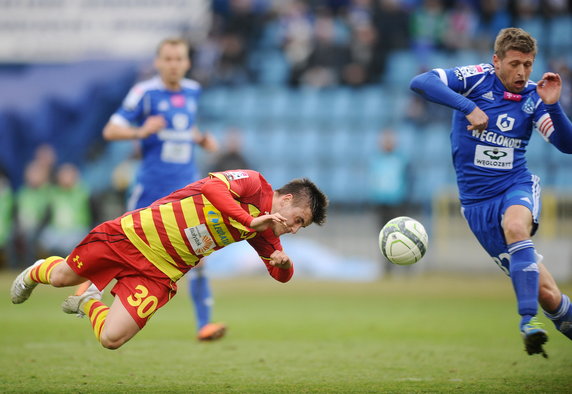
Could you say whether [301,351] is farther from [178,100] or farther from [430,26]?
[430,26]

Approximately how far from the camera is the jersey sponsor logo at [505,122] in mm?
6332

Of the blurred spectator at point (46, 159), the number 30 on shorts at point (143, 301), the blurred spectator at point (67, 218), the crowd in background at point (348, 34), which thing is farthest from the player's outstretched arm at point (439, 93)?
the crowd in background at point (348, 34)

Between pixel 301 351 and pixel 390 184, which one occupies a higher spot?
pixel 390 184

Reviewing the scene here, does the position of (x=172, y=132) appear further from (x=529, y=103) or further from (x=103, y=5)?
(x=103, y=5)

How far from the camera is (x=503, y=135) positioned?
6.34 metres

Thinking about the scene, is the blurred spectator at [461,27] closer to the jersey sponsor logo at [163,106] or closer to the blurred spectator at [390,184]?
the blurred spectator at [390,184]

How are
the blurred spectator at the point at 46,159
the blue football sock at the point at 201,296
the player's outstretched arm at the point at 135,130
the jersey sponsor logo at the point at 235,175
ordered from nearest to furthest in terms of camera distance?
the jersey sponsor logo at the point at 235,175 → the player's outstretched arm at the point at 135,130 → the blue football sock at the point at 201,296 → the blurred spectator at the point at 46,159

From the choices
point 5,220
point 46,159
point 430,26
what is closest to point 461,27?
point 430,26

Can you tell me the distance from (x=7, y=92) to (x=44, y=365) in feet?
47.0

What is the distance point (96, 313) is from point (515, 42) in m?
3.80

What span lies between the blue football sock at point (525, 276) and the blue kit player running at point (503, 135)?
0.05 meters

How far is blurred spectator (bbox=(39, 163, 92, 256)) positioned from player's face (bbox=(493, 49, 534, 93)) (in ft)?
42.3

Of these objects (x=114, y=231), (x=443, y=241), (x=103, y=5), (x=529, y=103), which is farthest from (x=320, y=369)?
(x=103, y=5)

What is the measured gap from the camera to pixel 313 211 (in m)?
6.00
